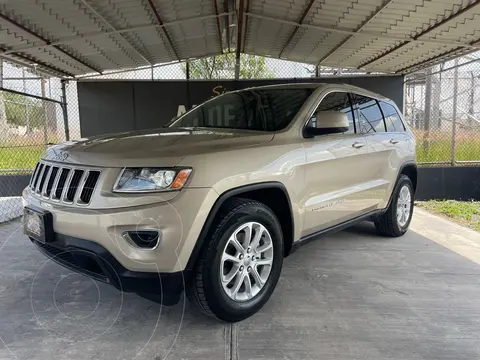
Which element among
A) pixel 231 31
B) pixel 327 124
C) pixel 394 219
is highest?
pixel 231 31

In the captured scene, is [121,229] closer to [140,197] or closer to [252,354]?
[140,197]

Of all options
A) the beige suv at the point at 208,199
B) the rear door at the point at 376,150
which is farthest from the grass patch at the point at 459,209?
the beige suv at the point at 208,199

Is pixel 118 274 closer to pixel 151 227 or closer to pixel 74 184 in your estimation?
pixel 151 227

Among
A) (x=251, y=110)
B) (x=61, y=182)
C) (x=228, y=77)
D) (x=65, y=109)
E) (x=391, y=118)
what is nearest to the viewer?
(x=61, y=182)

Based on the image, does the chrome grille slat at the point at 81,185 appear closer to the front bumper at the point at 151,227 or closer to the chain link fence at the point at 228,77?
the front bumper at the point at 151,227

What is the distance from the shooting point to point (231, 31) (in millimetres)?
8148

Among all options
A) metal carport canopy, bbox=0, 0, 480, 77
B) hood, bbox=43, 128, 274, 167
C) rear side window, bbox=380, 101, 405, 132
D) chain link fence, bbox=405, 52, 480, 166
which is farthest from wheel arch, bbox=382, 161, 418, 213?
chain link fence, bbox=405, 52, 480, 166

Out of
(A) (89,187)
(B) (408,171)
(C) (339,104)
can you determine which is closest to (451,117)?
(B) (408,171)

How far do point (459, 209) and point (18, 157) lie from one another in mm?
8824

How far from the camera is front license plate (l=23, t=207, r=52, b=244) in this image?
2551 millimetres

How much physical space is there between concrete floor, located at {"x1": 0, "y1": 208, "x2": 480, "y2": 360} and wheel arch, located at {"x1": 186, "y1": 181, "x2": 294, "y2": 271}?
577mm

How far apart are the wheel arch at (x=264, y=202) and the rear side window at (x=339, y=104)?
0.86 meters

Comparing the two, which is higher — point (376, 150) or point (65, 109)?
point (65, 109)

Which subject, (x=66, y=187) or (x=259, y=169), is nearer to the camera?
(x=66, y=187)
